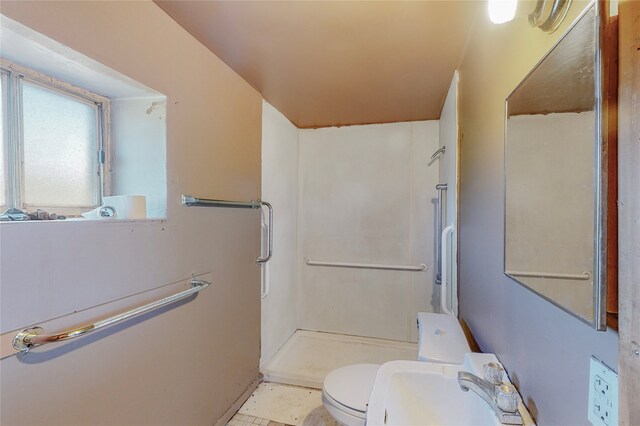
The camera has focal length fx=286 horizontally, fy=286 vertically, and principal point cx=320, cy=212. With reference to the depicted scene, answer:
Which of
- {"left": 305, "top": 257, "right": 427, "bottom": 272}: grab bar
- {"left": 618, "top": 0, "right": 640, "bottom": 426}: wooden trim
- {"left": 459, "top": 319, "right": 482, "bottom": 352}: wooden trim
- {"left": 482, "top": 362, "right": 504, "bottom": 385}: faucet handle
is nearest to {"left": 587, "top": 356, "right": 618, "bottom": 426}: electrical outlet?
{"left": 618, "top": 0, "right": 640, "bottom": 426}: wooden trim

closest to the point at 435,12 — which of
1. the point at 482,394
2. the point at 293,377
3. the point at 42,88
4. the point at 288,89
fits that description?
the point at 288,89

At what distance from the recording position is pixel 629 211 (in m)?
0.42

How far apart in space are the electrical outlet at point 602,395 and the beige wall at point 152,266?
130cm

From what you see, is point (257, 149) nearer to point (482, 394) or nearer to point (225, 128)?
point (225, 128)

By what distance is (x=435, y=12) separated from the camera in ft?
4.00

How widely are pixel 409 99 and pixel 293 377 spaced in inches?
89.5

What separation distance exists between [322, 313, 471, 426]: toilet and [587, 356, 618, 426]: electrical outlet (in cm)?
67

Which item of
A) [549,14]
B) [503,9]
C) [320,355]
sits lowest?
[320,355]

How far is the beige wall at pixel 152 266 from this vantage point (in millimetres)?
813

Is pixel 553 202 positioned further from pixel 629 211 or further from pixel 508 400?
pixel 508 400

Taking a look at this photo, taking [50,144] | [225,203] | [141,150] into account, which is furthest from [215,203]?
[50,144]

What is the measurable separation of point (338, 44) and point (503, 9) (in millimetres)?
847

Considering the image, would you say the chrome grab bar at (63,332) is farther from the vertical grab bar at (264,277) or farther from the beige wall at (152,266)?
the vertical grab bar at (264,277)

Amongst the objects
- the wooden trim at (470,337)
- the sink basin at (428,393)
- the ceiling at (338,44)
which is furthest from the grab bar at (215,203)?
the wooden trim at (470,337)
